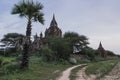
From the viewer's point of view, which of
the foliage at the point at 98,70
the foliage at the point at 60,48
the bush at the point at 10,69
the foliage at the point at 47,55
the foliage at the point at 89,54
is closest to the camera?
the bush at the point at 10,69

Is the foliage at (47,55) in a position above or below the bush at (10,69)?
above

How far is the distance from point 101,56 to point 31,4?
48765mm

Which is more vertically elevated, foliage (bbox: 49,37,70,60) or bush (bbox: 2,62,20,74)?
foliage (bbox: 49,37,70,60)

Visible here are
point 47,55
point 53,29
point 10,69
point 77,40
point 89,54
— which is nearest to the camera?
point 10,69

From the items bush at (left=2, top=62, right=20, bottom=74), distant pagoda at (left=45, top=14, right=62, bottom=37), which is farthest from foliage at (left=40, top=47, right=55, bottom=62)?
distant pagoda at (left=45, top=14, right=62, bottom=37)

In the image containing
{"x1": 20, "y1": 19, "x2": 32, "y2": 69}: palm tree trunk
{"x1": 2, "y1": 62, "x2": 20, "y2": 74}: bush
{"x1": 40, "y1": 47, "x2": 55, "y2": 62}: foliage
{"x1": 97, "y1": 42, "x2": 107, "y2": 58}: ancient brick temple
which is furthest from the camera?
{"x1": 97, "y1": 42, "x2": 107, "y2": 58}: ancient brick temple

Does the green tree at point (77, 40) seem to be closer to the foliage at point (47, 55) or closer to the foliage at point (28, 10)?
the foliage at point (47, 55)

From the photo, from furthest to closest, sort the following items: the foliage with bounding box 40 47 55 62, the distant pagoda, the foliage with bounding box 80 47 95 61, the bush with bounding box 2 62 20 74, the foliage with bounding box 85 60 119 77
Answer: the distant pagoda → the foliage with bounding box 80 47 95 61 → the foliage with bounding box 40 47 55 62 → the foliage with bounding box 85 60 119 77 → the bush with bounding box 2 62 20 74

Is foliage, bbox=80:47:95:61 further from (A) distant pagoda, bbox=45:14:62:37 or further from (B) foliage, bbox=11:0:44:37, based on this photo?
(B) foliage, bbox=11:0:44:37

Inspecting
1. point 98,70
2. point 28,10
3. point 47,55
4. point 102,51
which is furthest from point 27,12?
point 102,51

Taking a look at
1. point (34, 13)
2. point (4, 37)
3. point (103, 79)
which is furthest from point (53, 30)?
point (103, 79)

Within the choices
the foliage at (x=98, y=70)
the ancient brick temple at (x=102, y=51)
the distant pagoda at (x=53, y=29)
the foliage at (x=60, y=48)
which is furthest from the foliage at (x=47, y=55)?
the distant pagoda at (x=53, y=29)

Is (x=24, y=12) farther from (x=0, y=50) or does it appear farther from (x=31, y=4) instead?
(x=0, y=50)

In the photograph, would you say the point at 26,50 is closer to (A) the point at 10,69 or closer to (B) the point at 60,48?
(A) the point at 10,69
